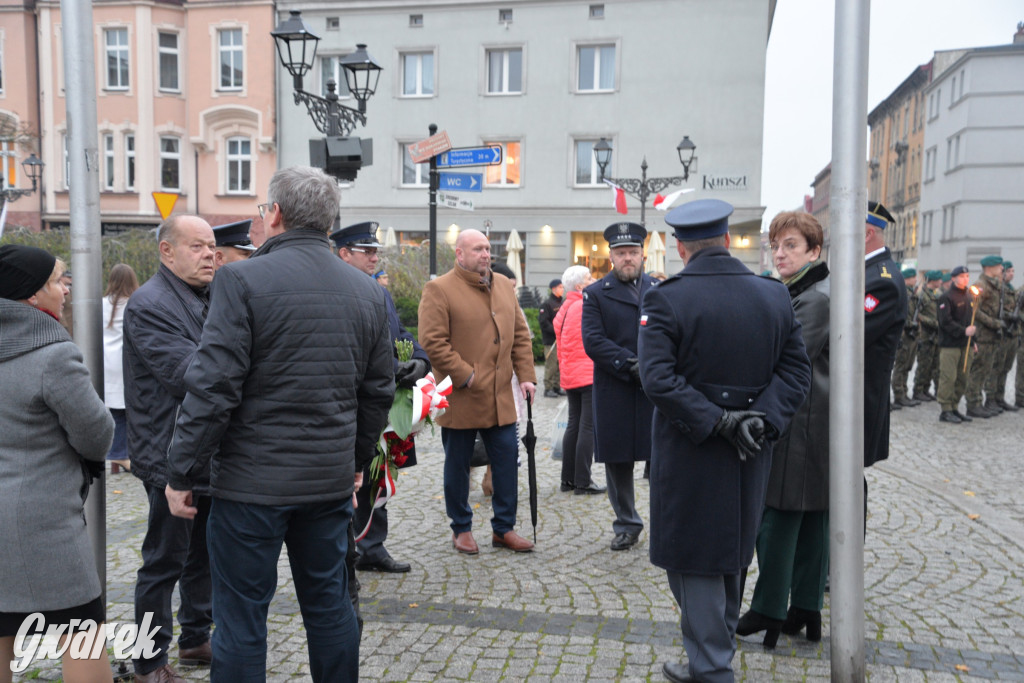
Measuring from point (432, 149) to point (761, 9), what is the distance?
71.4ft

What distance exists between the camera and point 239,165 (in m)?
31.3

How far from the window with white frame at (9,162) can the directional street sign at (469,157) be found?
25.3m

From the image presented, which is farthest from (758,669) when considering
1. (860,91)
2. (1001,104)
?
(1001,104)

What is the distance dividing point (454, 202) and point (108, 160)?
88.4ft

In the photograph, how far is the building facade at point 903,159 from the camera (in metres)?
61.3

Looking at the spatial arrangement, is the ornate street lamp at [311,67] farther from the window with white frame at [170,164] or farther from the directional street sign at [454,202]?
the window with white frame at [170,164]

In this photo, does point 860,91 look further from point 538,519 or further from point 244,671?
point 538,519

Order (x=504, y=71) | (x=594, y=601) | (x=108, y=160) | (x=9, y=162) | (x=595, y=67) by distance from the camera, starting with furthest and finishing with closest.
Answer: (x=9, y=162) → (x=108, y=160) → (x=504, y=71) → (x=595, y=67) → (x=594, y=601)

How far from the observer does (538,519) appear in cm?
638

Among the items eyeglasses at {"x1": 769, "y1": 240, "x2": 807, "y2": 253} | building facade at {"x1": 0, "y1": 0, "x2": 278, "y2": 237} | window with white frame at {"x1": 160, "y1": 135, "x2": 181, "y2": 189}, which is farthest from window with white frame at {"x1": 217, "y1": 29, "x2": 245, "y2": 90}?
eyeglasses at {"x1": 769, "y1": 240, "x2": 807, "y2": 253}

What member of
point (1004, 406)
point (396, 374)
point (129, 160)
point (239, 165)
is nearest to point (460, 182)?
point (396, 374)

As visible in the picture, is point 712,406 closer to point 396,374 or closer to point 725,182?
point 396,374

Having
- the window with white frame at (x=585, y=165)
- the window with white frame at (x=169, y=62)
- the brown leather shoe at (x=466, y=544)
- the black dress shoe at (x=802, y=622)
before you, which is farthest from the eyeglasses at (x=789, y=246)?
the window with white frame at (x=169, y=62)

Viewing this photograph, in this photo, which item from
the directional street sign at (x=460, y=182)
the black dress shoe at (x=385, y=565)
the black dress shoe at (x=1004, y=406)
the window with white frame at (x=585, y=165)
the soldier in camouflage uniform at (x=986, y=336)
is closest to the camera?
the black dress shoe at (x=385, y=565)
